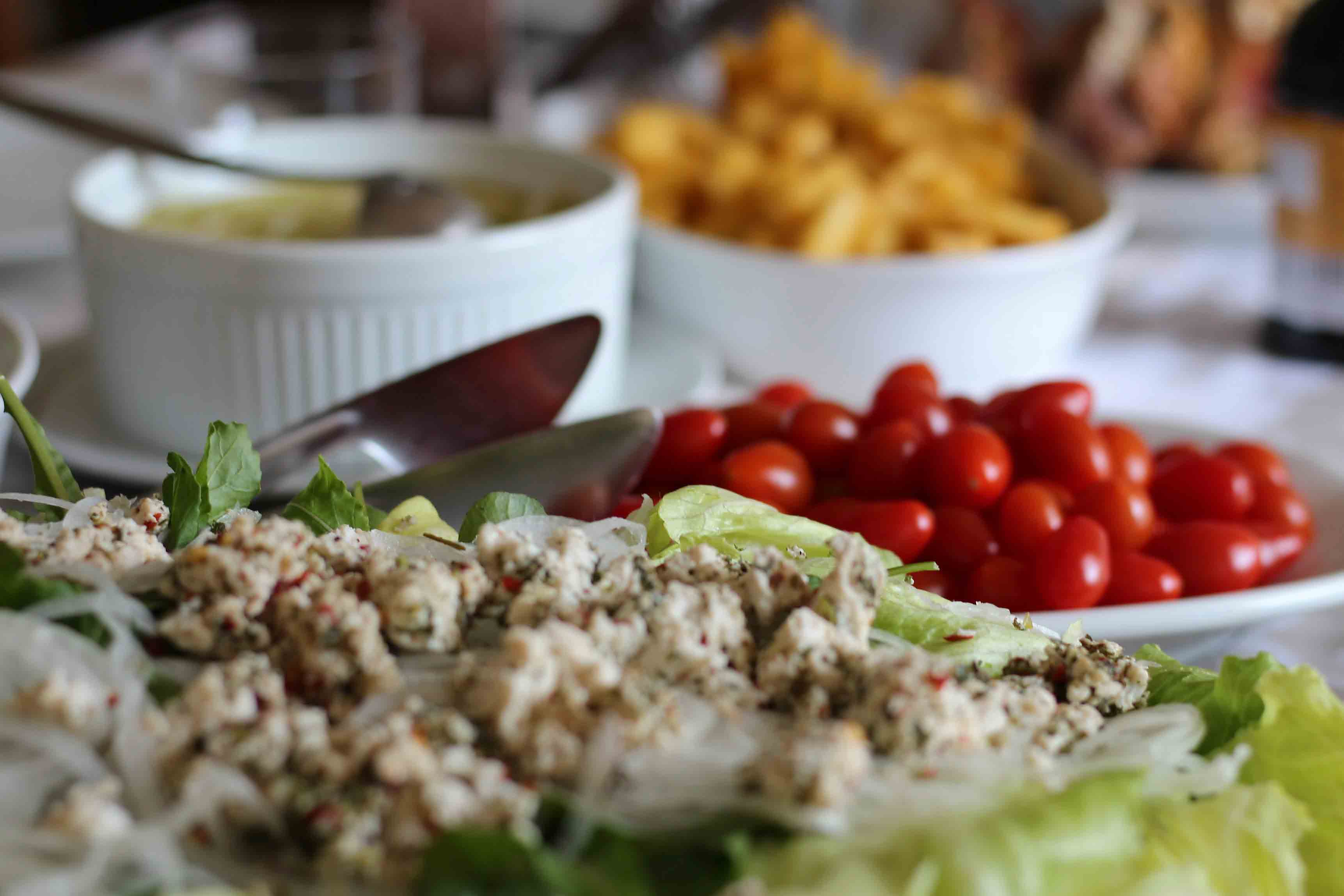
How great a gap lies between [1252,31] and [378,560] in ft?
7.36

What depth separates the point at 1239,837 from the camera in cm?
54

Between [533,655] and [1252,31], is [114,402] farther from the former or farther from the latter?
[1252,31]

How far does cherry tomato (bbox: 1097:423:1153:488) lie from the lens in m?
1.07

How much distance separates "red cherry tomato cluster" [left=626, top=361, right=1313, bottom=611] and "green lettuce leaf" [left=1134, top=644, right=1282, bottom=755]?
0.23m

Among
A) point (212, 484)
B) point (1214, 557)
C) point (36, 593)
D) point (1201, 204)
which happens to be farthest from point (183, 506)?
point (1201, 204)

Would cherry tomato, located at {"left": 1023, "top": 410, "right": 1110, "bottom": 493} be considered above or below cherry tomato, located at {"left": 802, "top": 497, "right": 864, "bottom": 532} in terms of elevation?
above

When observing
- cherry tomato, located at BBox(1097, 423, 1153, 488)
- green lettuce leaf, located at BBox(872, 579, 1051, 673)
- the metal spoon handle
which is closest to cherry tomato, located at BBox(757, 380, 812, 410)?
cherry tomato, located at BBox(1097, 423, 1153, 488)

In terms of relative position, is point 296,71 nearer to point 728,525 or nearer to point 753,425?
point 753,425

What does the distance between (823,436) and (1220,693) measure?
1.54 ft

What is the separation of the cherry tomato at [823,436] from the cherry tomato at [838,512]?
39 mm

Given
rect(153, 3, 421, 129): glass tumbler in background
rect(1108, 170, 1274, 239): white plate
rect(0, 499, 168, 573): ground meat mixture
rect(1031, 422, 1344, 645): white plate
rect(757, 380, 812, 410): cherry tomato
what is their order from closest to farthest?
rect(0, 499, 168, 573): ground meat mixture → rect(1031, 422, 1344, 645): white plate → rect(757, 380, 812, 410): cherry tomato → rect(153, 3, 421, 129): glass tumbler in background → rect(1108, 170, 1274, 239): white plate

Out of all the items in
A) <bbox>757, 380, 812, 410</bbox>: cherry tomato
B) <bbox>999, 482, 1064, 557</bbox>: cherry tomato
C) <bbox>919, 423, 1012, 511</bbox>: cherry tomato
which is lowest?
<bbox>757, 380, 812, 410</bbox>: cherry tomato

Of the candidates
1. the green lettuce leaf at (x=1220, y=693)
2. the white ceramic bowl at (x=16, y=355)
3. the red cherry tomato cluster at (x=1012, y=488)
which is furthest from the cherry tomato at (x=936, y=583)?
the white ceramic bowl at (x=16, y=355)

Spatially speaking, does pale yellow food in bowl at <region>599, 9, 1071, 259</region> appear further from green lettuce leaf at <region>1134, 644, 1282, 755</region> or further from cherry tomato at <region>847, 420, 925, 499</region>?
green lettuce leaf at <region>1134, 644, 1282, 755</region>
